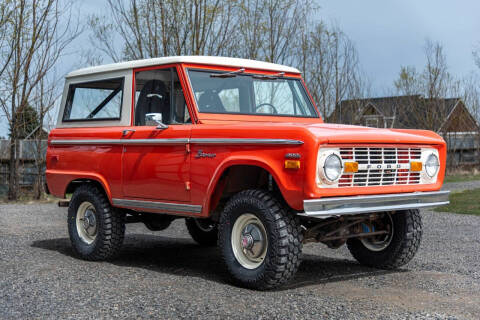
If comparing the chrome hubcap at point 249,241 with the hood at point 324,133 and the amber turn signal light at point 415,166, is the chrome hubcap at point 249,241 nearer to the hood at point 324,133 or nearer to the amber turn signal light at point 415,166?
the hood at point 324,133

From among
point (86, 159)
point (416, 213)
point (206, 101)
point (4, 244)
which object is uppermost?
point (206, 101)

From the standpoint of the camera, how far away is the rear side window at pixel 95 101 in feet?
24.2

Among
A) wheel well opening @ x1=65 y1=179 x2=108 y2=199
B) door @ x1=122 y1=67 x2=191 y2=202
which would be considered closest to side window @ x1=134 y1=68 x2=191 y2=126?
door @ x1=122 y1=67 x2=191 y2=202

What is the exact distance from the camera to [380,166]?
18.5 ft

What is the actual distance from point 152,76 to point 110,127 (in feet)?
2.61

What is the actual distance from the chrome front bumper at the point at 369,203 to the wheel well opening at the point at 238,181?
904 millimetres

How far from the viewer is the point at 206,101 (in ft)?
21.5

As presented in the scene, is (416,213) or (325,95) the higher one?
(325,95)

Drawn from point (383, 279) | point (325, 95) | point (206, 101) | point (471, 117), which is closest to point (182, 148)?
point (206, 101)

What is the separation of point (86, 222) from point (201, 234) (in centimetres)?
164

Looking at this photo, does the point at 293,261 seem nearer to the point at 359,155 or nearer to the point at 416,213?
the point at 359,155

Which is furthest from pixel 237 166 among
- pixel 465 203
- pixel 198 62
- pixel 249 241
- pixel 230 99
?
pixel 465 203

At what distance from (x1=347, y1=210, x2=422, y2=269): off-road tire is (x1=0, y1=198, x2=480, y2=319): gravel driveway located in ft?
0.39

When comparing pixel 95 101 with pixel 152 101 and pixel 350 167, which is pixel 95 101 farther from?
pixel 350 167
